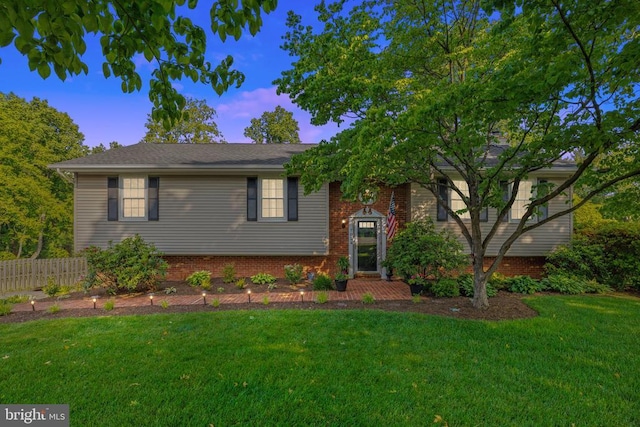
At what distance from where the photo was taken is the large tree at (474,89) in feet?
12.7

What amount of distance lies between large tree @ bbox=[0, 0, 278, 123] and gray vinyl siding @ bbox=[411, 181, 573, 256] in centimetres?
836

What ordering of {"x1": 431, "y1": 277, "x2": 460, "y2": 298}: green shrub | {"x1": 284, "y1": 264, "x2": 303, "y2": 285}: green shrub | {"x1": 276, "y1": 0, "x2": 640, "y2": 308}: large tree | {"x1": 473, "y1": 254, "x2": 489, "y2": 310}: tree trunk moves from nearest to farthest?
{"x1": 276, "y1": 0, "x2": 640, "y2": 308}: large tree
{"x1": 473, "y1": 254, "x2": 489, "y2": 310}: tree trunk
{"x1": 431, "y1": 277, "x2": 460, "y2": 298}: green shrub
{"x1": 284, "y1": 264, "x2": 303, "y2": 285}: green shrub

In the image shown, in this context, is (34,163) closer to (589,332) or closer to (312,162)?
(312,162)

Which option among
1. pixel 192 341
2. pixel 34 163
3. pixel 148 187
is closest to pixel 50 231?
pixel 34 163

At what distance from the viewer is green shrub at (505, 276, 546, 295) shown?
798 cm

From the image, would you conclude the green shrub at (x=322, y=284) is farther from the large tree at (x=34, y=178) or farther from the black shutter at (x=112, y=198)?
the large tree at (x=34, y=178)

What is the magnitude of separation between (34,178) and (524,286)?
2441 cm

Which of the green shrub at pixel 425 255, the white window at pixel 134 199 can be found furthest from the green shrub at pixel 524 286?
the white window at pixel 134 199

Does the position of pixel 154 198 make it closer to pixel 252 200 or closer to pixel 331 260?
pixel 252 200

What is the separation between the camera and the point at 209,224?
977 centimetres

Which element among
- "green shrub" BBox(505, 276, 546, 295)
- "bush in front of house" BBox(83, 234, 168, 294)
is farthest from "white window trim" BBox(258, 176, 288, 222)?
"green shrub" BBox(505, 276, 546, 295)

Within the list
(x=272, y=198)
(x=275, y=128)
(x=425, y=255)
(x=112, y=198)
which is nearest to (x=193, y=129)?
(x=275, y=128)

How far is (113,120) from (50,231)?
558 inches

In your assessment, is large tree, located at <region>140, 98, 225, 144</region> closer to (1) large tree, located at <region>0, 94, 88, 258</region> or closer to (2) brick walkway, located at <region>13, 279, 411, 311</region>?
(1) large tree, located at <region>0, 94, 88, 258</region>
